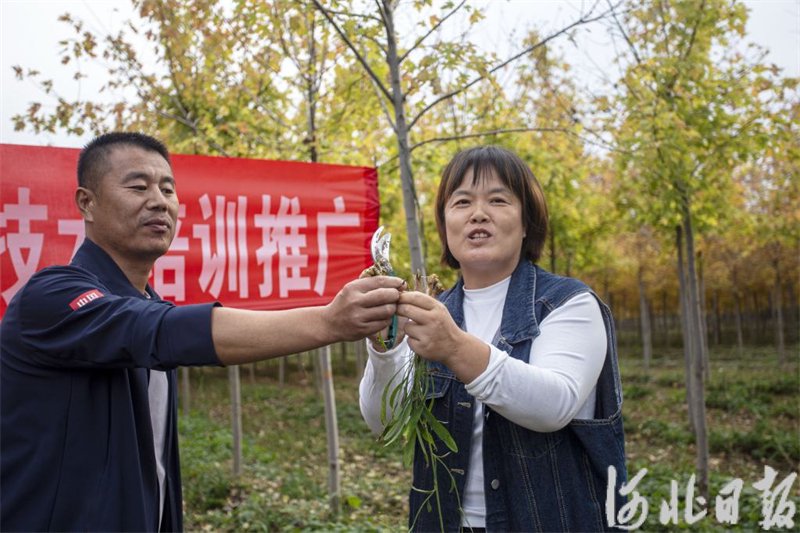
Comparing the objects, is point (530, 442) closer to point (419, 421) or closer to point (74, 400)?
point (419, 421)

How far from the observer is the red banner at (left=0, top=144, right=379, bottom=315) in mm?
3658

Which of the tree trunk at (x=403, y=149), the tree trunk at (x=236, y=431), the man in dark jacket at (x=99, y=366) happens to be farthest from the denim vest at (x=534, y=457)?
the tree trunk at (x=236, y=431)

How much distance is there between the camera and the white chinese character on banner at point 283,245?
4359 millimetres

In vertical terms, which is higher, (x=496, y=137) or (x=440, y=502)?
(x=496, y=137)

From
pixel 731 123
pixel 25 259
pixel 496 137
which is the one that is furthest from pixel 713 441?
pixel 25 259

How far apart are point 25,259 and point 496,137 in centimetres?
570

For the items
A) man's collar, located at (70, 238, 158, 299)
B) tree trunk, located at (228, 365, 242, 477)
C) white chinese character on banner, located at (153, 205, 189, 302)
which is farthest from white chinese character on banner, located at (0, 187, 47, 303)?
tree trunk, located at (228, 365, 242, 477)

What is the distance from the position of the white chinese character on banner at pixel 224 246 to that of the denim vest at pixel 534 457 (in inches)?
112

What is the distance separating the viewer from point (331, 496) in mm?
5480

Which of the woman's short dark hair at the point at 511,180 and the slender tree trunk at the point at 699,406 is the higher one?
the woman's short dark hair at the point at 511,180

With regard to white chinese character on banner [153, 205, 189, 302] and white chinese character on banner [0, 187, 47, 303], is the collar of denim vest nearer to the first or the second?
white chinese character on banner [153, 205, 189, 302]

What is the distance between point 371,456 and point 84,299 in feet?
23.6

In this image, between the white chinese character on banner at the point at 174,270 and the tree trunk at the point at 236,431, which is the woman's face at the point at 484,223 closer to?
the white chinese character on banner at the point at 174,270

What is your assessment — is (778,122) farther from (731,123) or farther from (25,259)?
(25,259)
